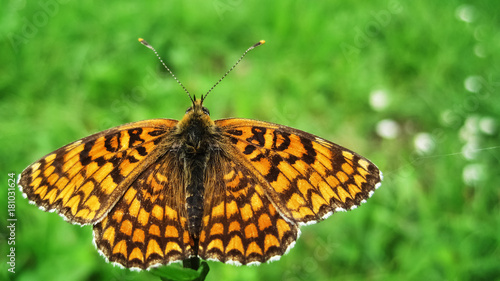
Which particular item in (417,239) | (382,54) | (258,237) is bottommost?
(258,237)

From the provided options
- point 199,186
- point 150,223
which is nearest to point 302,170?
point 199,186

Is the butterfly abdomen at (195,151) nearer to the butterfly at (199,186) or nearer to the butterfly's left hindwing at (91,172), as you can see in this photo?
the butterfly at (199,186)

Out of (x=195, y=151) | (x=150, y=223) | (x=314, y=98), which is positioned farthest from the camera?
(x=314, y=98)

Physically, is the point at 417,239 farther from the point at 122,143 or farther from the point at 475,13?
the point at 475,13

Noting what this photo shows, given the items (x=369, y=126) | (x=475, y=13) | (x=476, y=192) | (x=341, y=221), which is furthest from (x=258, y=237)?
(x=475, y=13)

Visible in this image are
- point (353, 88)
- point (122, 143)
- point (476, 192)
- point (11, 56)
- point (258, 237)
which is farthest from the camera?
point (353, 88)

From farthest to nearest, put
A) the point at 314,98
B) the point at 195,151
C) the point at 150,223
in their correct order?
the point at 314,98
the point at 195,151
the point at 150,223

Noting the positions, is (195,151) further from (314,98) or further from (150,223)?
(314,98)

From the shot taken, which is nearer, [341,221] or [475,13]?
[341,221]
